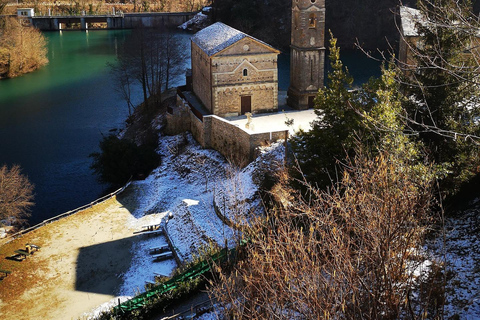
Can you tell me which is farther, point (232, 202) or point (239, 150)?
point (239, 150)

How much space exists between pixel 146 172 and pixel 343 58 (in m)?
33.7

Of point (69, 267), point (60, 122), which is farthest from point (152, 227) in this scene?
point (60, 122)

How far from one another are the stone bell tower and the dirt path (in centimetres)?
1285

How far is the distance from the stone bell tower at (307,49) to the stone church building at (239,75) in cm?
172

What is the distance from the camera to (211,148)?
3203cm

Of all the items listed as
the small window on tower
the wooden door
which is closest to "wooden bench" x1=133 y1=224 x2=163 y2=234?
the wooden door

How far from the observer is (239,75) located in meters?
32.2

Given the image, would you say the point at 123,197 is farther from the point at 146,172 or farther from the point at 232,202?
the point at 232,202

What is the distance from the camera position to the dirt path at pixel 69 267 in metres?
21.3

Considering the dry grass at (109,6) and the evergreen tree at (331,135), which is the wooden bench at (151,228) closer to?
the evergreen tree at (331,135)

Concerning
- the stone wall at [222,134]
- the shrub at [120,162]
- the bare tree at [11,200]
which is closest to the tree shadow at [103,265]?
the bare tree at [11,200]

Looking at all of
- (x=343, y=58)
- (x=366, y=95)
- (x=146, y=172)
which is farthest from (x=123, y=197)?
(x=343, y=58)

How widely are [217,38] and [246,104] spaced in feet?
15.3

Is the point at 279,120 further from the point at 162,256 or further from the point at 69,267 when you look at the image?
the point at 69,267
